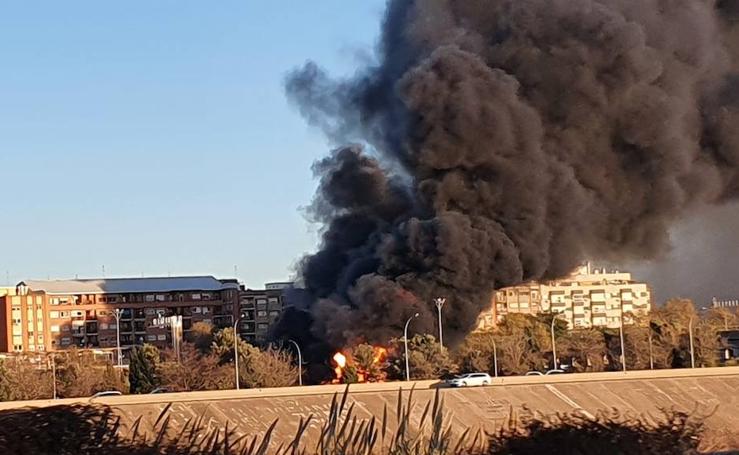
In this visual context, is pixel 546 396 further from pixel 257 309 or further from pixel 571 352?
pixel 257 309

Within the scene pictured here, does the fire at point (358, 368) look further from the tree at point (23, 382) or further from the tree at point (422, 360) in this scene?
the tree at point (23, 382)

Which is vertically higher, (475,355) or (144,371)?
(144,371)

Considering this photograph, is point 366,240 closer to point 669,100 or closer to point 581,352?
point 581,352

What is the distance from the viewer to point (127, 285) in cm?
10056

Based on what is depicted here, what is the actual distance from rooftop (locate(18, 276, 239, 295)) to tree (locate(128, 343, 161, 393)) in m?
40.9

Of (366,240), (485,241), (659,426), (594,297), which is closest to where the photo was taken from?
(659,426)

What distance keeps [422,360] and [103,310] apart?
160 feet

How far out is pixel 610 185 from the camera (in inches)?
2719

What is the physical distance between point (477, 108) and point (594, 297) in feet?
194

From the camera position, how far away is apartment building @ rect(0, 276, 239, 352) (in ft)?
313

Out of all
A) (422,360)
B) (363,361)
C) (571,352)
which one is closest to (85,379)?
(363,361)

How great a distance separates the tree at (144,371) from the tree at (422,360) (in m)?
11.1

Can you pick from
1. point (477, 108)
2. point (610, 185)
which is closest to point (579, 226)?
point (610, 185)

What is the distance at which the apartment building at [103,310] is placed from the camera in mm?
95375
